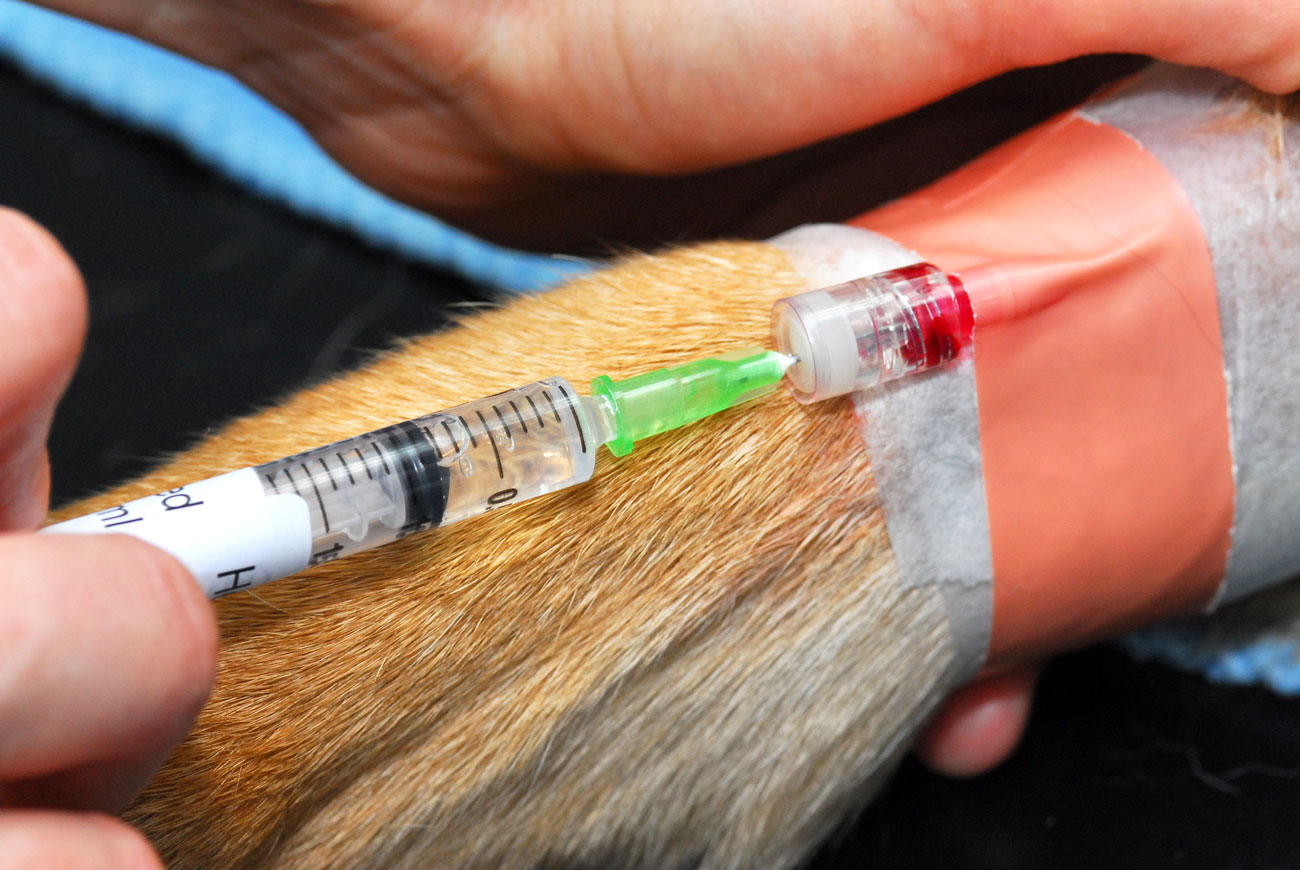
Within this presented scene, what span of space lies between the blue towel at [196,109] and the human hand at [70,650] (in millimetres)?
842

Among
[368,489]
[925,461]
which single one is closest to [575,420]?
[368,489]

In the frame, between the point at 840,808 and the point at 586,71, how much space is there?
26.5 inches

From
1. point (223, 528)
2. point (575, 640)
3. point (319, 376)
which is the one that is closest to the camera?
point (223, 528)

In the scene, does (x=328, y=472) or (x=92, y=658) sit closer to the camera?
(x=92, y=658)

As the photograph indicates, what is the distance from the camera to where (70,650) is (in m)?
0.38

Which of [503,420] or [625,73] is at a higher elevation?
[625,73]

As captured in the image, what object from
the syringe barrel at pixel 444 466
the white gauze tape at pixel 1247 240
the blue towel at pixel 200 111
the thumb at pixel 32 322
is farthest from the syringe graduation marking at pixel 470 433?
the blue towel at pixel 200 111

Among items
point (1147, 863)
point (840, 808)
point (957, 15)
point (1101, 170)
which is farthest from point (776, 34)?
point (1147, 863)

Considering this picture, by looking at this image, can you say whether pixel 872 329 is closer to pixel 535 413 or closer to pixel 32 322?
pixel 535 413

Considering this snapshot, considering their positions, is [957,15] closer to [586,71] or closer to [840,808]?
[586,71]

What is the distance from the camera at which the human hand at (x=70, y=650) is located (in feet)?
1.23

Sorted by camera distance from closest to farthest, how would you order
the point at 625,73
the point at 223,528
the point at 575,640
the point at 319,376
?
the point at 223,528 → the point at 575,640 → the point at 625,73 → the point at 319,376

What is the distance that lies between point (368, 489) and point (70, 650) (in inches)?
7.7

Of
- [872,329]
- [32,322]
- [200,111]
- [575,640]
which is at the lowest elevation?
[575,640]
